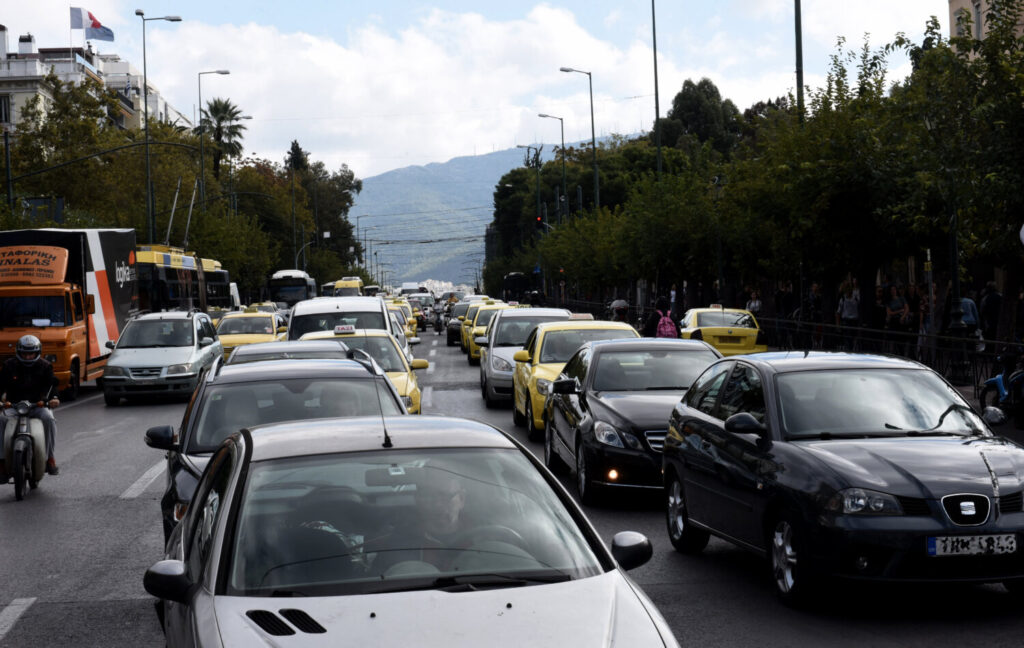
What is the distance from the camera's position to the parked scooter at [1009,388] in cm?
1659

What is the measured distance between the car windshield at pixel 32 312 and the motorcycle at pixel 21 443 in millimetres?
14565

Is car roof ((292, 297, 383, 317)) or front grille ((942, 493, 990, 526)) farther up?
car roof ((292, 297, 383, 317))

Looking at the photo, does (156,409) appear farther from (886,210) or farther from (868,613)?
(868,613)

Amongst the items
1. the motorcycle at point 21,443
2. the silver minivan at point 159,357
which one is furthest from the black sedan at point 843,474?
the silver minivan at point 159,357

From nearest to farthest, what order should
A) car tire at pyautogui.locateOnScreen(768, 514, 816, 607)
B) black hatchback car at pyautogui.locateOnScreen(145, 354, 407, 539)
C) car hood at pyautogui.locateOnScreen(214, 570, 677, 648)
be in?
car hood at pyautogui.locateOnScreen(214, 570, 677, 648)
car tire at pyautogui.locateOnScreen(768, 514, 816, 607)
black hatchback car at pyautogui.locateOnScreen(145, 354, 407, 539)

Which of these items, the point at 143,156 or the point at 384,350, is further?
the point at 143,156

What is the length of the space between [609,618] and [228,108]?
11309cm

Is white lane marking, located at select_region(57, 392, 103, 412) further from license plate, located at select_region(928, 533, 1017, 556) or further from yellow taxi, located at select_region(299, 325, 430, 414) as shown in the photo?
license plate, located at select_region(928, 533, 1017, 556)

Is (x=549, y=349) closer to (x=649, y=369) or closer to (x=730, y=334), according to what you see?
(x=649, y=369)

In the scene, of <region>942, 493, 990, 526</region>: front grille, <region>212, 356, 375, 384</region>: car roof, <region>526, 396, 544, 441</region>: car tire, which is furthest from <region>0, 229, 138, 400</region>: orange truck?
<region>942, 493, 990, 526</region>: front grille

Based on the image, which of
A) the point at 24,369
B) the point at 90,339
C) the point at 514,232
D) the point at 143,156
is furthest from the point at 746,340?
the point at 514,232

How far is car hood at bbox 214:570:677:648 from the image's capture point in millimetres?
3906

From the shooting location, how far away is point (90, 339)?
28.5 meters

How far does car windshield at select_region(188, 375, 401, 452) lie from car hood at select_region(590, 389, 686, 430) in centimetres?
286
